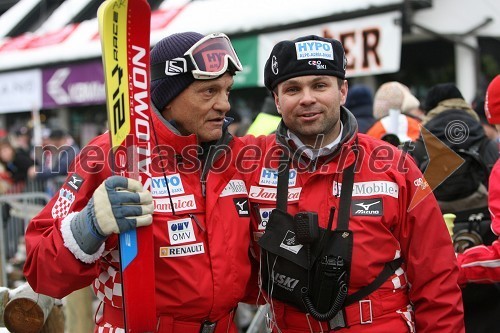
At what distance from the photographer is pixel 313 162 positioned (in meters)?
2.78

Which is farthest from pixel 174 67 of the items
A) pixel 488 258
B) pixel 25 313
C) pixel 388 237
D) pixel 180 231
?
pixel 488 258

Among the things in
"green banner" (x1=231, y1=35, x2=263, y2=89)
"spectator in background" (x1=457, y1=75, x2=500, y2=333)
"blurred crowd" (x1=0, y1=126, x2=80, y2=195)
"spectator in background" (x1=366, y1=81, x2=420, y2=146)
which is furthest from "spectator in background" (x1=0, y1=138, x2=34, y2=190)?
"spectator in background" (x1=457, y1=75, x2=500, y2=333)

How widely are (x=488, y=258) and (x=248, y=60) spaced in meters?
7.48

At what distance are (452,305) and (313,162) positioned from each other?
77cm

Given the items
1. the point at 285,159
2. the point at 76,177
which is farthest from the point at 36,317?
the point at 285,159

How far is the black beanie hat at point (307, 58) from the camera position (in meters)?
2.76

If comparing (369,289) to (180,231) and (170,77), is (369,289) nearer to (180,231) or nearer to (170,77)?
(180,231)

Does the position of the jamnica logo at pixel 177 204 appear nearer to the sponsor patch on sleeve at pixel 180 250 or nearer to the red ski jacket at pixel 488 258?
the sponsor patch on sleeve at pixel 180 250

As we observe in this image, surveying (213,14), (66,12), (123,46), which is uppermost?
(66,12)

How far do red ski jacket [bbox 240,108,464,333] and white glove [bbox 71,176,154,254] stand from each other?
661mm

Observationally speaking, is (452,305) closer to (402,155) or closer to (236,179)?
(402,155)

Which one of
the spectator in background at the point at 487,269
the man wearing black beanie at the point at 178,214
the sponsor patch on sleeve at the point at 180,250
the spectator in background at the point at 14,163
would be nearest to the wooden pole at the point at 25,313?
the man wearing black beanie at the point at 178,214

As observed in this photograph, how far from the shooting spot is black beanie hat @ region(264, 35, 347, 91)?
9.06 feet

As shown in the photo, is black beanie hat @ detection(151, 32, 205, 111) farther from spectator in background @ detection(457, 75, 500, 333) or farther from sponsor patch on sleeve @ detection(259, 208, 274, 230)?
spectator in background @ detection(457, 75, 500, 333)
